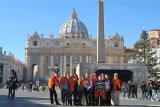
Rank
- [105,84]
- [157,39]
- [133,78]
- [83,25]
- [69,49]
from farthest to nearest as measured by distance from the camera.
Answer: [83,25]
[69,49]
[157,39]
[133,78]
[105,84]

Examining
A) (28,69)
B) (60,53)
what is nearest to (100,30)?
(60,53)

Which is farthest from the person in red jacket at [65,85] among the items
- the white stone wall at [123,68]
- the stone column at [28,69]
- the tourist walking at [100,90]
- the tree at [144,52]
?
the stone column at [28,69]

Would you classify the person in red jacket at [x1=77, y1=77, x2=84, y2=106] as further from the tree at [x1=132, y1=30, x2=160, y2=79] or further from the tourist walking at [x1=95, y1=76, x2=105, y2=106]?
the tree at [x1=132, y1=30, x2=160, y2=79]

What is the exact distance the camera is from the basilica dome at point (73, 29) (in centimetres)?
13288

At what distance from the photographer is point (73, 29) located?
439ft

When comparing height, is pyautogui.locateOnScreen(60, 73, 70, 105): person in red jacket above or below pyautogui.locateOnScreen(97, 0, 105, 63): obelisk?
below

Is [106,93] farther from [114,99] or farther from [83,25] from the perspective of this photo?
[83,25]

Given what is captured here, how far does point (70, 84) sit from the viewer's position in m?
16.7

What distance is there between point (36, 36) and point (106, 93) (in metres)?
96.0

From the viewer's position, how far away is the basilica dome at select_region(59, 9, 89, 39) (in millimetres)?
132875

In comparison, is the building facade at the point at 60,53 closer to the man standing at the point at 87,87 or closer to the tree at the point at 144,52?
the tree at the point at 144,52

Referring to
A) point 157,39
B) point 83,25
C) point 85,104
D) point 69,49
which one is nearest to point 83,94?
point 85,104

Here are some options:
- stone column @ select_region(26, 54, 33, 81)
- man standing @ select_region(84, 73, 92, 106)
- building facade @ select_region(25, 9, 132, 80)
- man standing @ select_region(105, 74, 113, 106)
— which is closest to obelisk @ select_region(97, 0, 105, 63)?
man standing @ select_region(84, 73, 92, 106)

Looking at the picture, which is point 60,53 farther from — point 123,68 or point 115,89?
point 115,89
